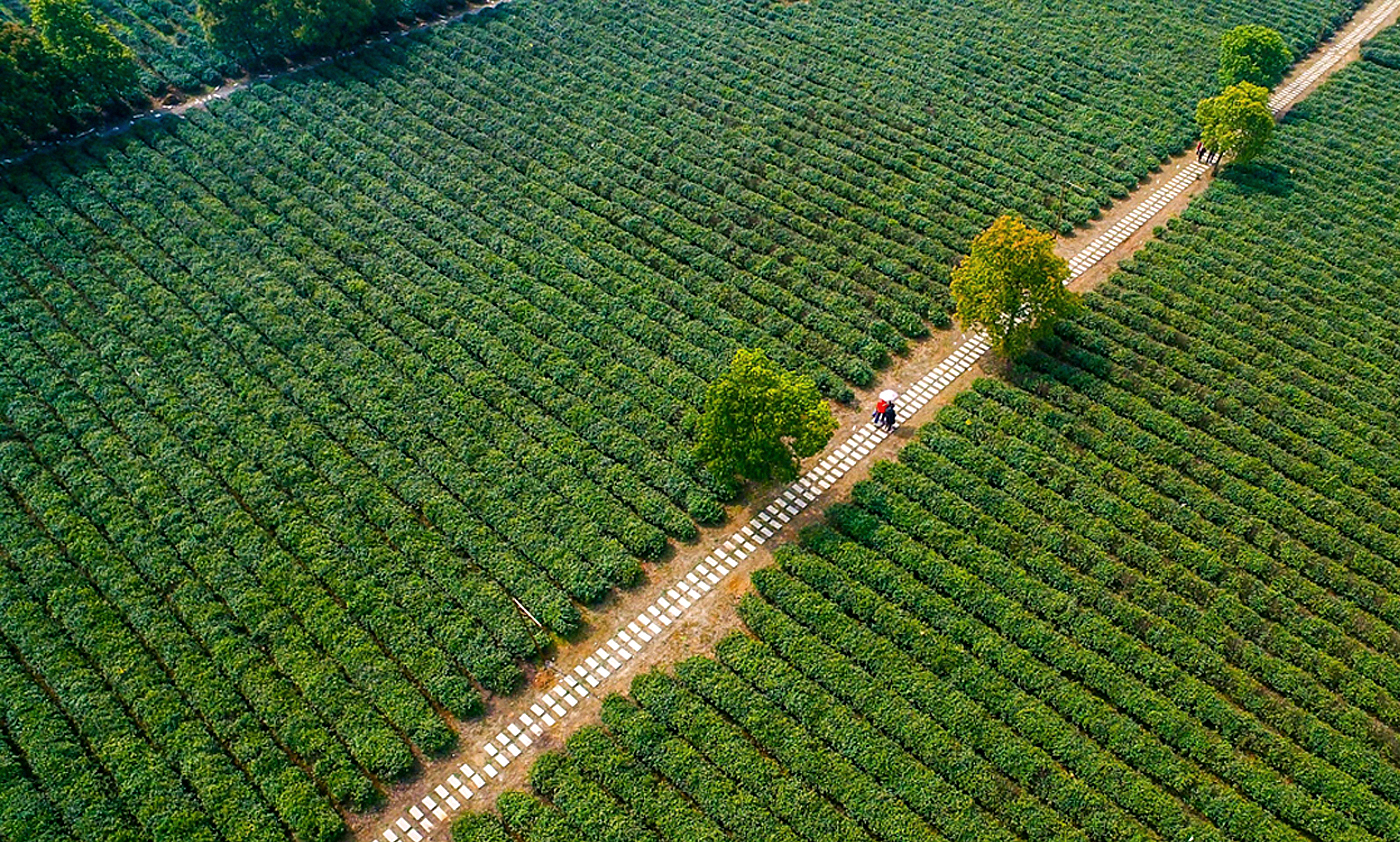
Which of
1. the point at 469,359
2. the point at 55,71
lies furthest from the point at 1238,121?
the point at 55,71

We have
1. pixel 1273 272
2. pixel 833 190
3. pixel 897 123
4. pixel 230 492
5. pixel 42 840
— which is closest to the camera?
pixel 42 840

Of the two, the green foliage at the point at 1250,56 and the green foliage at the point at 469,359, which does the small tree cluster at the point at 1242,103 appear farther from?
the green foliage at the point at 469,359

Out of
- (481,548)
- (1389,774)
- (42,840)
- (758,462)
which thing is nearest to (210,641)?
(42,840)

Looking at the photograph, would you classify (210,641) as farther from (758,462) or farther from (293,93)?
(293,93)

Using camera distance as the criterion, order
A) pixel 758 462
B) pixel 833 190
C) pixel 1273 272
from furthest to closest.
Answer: pixel 833 190 → pixel 1273 272 → pixel 758 462

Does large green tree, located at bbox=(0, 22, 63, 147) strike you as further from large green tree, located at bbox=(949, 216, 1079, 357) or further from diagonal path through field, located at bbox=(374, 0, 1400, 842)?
large green tree, located at bbox=(949, 216, 1079, 357)

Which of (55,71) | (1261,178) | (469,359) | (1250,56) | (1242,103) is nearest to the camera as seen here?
(469,359)

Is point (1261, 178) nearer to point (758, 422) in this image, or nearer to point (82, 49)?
point (758, 422)
